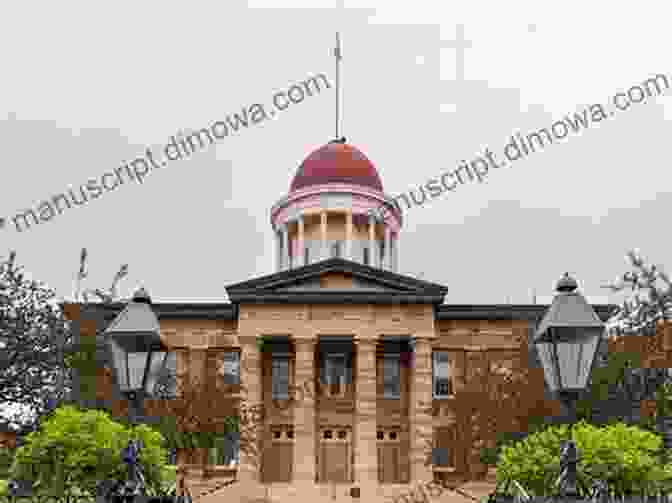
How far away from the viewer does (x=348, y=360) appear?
48500 millimetres

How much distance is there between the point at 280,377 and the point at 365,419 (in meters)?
5.67

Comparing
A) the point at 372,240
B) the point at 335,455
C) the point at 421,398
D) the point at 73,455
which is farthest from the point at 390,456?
the point at 73,455

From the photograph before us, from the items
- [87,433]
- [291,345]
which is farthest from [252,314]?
[87,433]

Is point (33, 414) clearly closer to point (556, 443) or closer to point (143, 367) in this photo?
point (556, 443)

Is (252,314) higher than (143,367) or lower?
higher

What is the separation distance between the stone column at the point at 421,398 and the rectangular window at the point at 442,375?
328 cm

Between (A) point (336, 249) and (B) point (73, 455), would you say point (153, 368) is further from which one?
(A) point (336, 249)

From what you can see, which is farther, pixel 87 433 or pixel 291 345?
pixel 291 345

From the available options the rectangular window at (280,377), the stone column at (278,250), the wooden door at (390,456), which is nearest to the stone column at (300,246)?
the stone column at (278,250)

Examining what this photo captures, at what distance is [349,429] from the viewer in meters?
47.2

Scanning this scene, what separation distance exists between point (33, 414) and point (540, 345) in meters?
28.4

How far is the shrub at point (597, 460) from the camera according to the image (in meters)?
25.4

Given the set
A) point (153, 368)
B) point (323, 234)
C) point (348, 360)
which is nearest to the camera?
point (153, 368)

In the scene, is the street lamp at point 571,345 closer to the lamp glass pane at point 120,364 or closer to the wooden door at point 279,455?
the lamp glass pane at point 120,364
